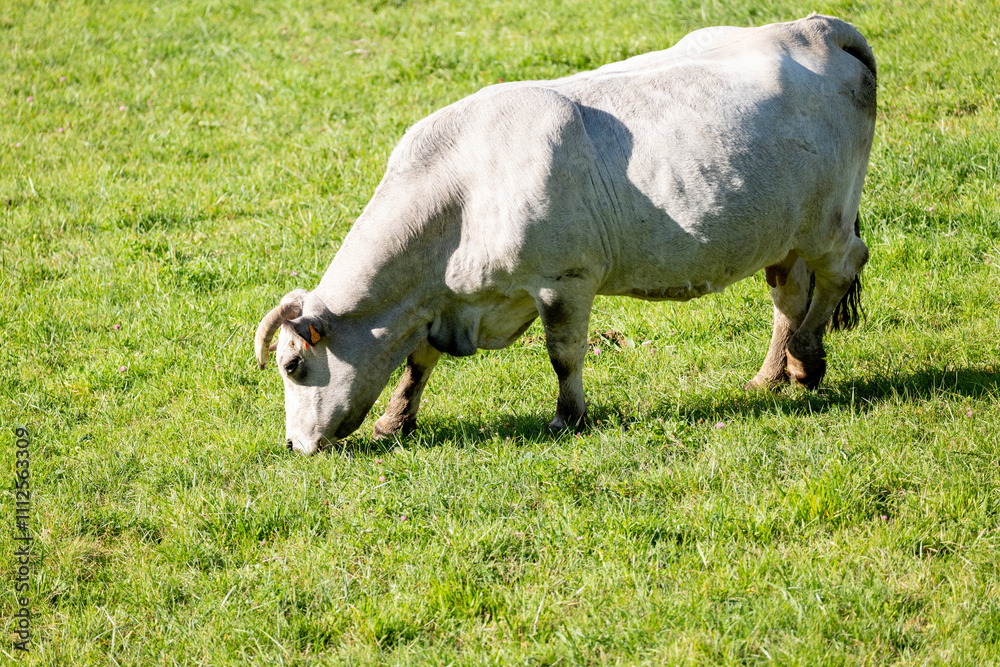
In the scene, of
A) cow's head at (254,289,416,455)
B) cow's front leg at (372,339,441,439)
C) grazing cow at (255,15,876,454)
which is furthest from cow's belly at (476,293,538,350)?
cow's head at (254,289,416,455)

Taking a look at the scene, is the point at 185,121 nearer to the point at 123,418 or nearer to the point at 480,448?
the point at 123,418

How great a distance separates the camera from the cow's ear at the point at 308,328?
5.41 m

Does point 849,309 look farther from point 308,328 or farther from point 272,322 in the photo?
point 272,322

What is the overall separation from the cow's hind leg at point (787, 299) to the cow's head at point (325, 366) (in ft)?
8.32

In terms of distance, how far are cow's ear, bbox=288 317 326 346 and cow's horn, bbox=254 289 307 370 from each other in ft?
0.37

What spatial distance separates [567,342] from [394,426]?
4.16 feet

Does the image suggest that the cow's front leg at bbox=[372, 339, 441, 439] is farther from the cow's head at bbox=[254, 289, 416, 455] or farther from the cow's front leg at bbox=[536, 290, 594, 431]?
the cow's front leg at bbox=[536, 290, 594, 431]

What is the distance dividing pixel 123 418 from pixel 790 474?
434 cm

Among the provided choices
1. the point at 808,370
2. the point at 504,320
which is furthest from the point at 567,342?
the point at 808,370

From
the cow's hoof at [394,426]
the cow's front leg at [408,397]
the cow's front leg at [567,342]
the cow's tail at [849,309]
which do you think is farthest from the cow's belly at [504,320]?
the cow's tail at [849,309]

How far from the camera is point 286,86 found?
11.4 m

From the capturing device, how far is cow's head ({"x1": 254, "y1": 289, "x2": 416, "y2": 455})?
559 cm

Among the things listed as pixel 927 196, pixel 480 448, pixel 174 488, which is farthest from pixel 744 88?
pixel 174 488

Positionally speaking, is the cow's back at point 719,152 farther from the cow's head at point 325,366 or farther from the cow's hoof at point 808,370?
the cow's head at point 325,366
